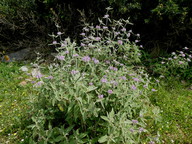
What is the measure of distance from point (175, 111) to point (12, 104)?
9.60 feet

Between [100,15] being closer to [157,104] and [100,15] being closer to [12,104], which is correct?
[157,104]

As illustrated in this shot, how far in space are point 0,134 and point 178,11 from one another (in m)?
4.70

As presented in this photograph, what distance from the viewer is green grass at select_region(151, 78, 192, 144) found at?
10.1ft

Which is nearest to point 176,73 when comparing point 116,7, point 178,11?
point 178,11

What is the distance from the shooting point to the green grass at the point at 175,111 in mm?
3088

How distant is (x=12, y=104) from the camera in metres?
3.70

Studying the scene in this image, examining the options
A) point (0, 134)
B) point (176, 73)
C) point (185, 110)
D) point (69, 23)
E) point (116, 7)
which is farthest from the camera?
point (69, 23)

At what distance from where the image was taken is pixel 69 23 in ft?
20.0

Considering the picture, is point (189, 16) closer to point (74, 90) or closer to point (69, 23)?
point (69, 23)

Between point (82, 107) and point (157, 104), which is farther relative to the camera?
point (157, 104)

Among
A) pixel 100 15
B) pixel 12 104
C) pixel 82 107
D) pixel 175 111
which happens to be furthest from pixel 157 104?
pixel 100 15

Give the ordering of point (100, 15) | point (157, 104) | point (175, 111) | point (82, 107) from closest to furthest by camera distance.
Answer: point (82, 107) → point (175, 111) → point (157, 104) → point (100, 15)

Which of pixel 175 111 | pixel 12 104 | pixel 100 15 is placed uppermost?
pixel 100 15

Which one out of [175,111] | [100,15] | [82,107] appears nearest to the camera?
[82,107]
